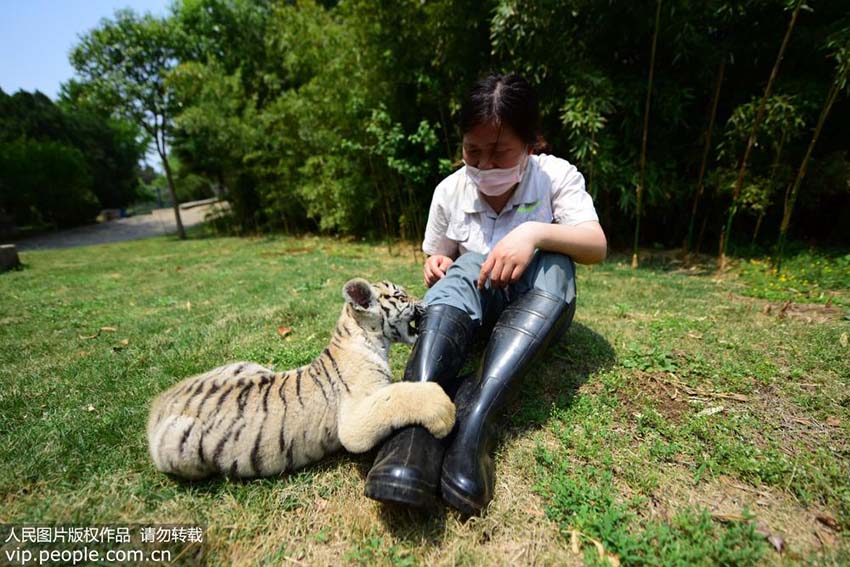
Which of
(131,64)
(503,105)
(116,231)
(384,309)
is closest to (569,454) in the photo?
(384,309)

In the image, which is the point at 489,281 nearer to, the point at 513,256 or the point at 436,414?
the point at 513,256

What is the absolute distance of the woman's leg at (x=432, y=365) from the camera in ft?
4.93

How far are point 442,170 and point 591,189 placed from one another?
2905 millimetres

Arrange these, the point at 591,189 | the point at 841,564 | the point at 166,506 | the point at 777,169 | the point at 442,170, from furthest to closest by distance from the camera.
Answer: the point at 442,170 → the point at 591,189 → the point at 777,169 → the point at 166,506 → the point at 841,564

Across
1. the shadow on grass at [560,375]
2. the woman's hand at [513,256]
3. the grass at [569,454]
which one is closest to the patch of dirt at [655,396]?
the grass at [569,454]

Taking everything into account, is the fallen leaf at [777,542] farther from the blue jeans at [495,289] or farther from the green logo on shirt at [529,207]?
the green logo on shirt at [529,207]

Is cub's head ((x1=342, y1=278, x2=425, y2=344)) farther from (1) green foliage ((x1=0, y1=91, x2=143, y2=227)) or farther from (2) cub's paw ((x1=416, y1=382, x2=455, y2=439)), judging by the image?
(1) green foliage ((x1=0, y1=91, x2=143, y2=227))

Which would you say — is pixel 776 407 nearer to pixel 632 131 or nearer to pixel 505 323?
pixel 505 323

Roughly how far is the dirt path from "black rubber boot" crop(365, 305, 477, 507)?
19.9 metres

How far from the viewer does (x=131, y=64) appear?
1556 centimetres

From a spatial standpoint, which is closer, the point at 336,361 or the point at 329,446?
the point at 329,446

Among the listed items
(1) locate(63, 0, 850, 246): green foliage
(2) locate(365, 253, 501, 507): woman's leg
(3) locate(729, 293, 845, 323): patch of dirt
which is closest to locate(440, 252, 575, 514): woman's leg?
(2) locate(365, 253, 501, 507): woman's leg

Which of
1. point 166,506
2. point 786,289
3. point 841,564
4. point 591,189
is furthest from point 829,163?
point 166,506

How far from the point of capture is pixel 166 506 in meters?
1.73
